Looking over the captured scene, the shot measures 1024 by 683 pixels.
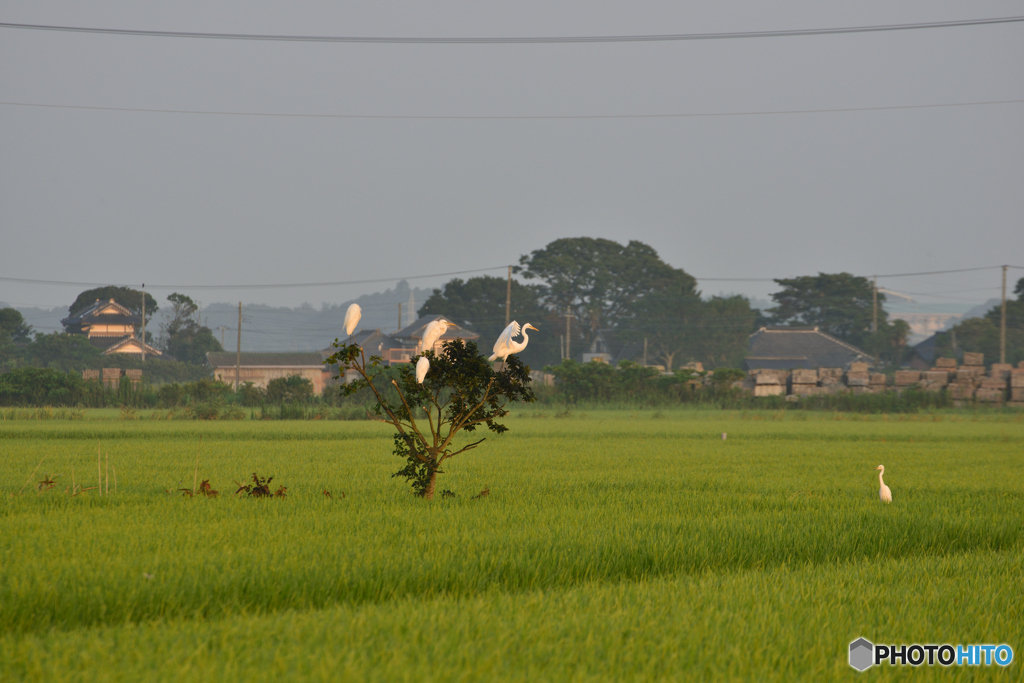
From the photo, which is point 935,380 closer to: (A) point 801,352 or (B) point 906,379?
(B) point 906,379

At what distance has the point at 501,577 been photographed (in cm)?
527

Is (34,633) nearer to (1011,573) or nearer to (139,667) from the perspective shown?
(139,667)

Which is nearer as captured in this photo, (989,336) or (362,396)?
(362,396)

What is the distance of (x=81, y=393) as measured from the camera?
1268 inches

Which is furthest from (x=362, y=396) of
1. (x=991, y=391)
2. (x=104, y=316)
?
(x=104, y=316)

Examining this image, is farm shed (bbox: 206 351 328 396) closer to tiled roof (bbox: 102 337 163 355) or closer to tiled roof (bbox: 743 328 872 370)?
tiled roof (bbox: 102 337 163 355)

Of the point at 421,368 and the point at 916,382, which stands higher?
the point at 421,368

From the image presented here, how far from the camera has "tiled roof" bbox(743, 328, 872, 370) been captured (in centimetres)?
6350

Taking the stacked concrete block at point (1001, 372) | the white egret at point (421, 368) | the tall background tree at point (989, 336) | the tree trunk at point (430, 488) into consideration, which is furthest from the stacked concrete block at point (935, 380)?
the white egret at point (421, 368)

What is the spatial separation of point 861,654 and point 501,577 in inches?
91.4

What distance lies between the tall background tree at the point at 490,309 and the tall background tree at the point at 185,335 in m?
22.4

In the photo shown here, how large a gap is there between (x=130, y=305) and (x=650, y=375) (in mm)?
56746

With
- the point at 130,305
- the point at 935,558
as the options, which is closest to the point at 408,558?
the point at 935,558

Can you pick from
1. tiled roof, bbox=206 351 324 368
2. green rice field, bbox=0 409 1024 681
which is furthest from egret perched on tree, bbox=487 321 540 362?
tiled roof, bbox=206 351 324 368
